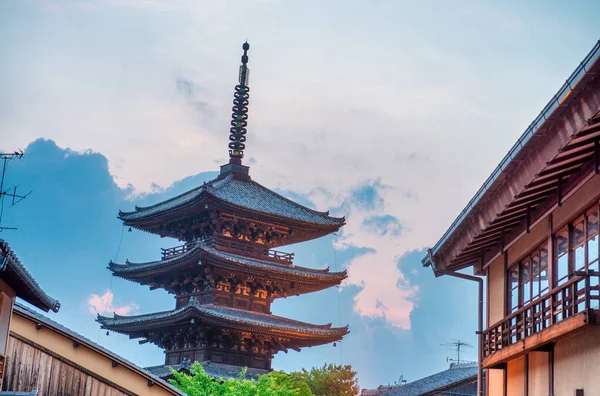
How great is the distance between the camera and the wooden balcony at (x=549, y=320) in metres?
13.8

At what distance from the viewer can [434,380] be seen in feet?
147

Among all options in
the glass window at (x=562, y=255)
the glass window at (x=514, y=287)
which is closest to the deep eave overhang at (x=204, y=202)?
the glass window at (x=514, y=287)

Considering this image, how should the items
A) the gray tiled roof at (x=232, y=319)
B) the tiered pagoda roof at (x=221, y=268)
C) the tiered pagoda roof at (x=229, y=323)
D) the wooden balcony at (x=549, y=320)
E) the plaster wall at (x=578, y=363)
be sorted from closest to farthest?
the wooden balcony at (x=549, y=320)
the plaster wall at (x=578, y=363)
the gray tiled roof at (x=232, y=319)
the tiered pagoda roof at (x=229, y=323)
the tiered pagoda roof at (x=221, y=268)

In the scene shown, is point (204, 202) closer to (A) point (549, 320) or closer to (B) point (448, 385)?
(B) point (448, 385)

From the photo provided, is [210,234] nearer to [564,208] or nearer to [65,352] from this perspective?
[65,352]

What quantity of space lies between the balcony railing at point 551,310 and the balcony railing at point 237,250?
2628 centimetres

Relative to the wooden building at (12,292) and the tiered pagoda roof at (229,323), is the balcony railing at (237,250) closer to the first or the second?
the tiered pagoda roof at (229,323)

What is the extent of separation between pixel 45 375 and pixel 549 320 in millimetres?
9709

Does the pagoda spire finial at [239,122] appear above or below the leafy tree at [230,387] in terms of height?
above

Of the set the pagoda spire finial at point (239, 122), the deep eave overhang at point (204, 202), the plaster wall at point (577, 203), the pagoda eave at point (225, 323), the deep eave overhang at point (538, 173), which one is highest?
the pagoda spire finial at point (239, 122)

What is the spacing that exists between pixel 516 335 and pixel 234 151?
3508 centimetres

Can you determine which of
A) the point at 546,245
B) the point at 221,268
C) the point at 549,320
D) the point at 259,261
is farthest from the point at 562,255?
the point at 259,261

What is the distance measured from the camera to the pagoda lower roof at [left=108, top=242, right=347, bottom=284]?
43.6 metres

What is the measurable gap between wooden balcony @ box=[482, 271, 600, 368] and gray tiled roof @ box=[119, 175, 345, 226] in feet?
89.2
